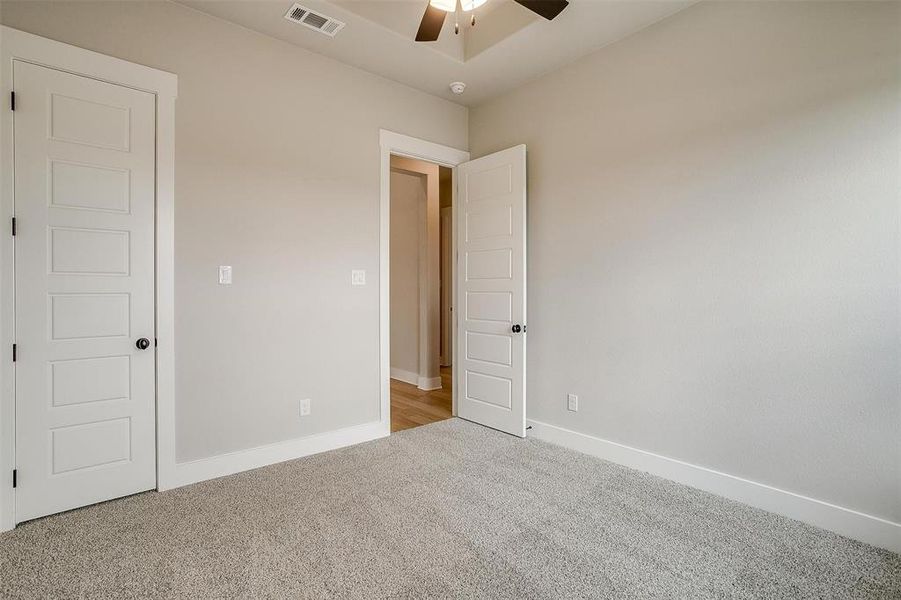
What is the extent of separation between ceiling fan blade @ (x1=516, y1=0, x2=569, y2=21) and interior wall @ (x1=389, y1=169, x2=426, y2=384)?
3279 millimetres

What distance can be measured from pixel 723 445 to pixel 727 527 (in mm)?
494

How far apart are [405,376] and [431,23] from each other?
4.33m

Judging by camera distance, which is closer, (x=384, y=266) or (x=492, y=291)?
(x=384, y=266)

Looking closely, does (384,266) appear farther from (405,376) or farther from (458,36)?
(405,376)

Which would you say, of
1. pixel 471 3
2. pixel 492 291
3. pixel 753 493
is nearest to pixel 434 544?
pixel 753 493

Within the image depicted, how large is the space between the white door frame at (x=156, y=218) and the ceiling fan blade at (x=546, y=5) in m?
2.11

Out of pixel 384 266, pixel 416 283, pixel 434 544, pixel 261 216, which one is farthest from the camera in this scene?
pixel 416 283

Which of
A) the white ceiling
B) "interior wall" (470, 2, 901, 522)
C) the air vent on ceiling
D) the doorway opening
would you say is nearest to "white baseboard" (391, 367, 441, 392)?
the doorway opening

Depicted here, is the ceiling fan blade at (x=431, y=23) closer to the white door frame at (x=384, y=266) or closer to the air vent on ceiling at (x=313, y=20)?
the air vent on ceiling at (x=313, y=20)

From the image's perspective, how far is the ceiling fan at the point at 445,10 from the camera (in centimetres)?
204

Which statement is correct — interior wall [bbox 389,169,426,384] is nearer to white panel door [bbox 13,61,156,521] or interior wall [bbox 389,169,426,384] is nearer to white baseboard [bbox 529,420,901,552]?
white baseboard [bbox 529,420,901,552]

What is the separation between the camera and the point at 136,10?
2.46 metres

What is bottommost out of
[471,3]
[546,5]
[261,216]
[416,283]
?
[416,283]

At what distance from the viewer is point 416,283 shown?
18.3 ft
